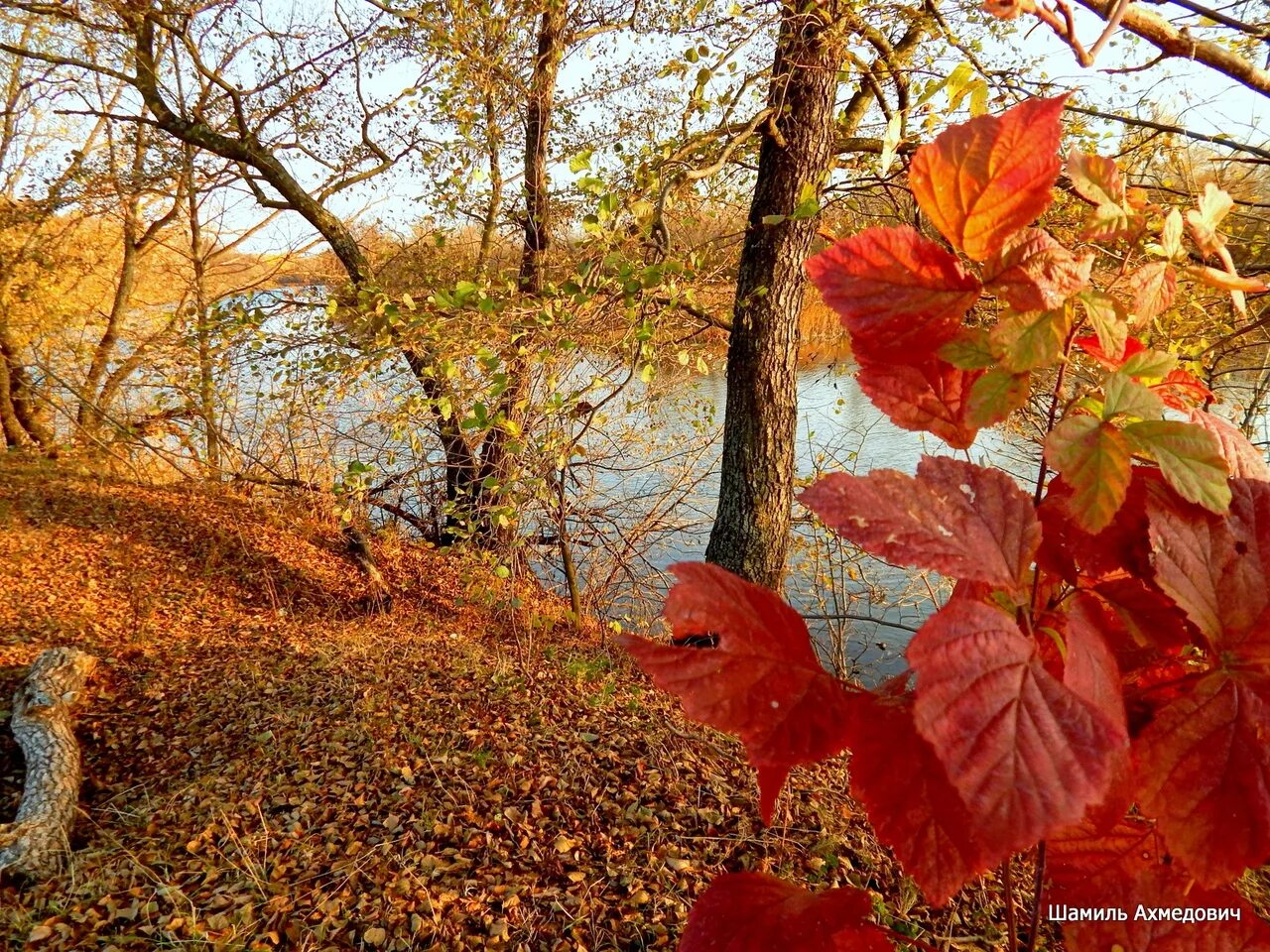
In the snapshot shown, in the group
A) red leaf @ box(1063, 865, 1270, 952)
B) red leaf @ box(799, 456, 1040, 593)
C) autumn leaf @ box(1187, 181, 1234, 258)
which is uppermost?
autumn leaf @ box(1187, 181, 1234, 258)

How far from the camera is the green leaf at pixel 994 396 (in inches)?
17.9

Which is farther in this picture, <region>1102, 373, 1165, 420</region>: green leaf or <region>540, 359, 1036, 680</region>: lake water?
<region>540, 359, 1036, 680</region>: lake water

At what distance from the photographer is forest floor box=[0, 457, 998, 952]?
1.97 metres

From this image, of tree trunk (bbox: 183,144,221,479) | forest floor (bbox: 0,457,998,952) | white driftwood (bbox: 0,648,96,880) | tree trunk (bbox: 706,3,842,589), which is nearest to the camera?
forest floor (bbox: 0,457,998,952)

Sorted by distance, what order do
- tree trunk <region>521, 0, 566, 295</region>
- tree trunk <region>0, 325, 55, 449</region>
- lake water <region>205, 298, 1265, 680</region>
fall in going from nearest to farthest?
tree trunk <region>521, 0, 566, 295</region> < lake water <region>205, 298, 1265, 680</region> < tree trunk <region>0, 325, 55, 449</region>

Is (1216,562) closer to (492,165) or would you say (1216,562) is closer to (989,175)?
(989,175)

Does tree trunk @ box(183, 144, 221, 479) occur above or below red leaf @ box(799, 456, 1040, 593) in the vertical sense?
above

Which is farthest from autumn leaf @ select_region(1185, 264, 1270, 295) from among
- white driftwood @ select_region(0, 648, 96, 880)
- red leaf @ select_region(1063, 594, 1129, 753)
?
white driftwood @ select_region(0, 648, 96, 880)

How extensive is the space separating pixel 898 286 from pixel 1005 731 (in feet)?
1.00

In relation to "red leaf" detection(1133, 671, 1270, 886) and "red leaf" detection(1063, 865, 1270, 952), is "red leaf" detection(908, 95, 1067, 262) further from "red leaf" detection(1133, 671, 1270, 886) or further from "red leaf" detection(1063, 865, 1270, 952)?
"red leaf" detection(1063, 865, 1270, 952)

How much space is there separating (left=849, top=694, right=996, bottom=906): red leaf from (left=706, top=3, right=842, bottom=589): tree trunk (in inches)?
111

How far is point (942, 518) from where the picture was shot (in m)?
0.41

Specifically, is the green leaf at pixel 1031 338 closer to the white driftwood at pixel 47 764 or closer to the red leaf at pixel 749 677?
the red leaf at pixel 749 677

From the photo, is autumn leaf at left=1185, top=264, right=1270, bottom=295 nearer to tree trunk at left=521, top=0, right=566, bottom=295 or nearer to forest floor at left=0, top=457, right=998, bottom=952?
forest floor at left=0, top=457, right=998, bottom=952
